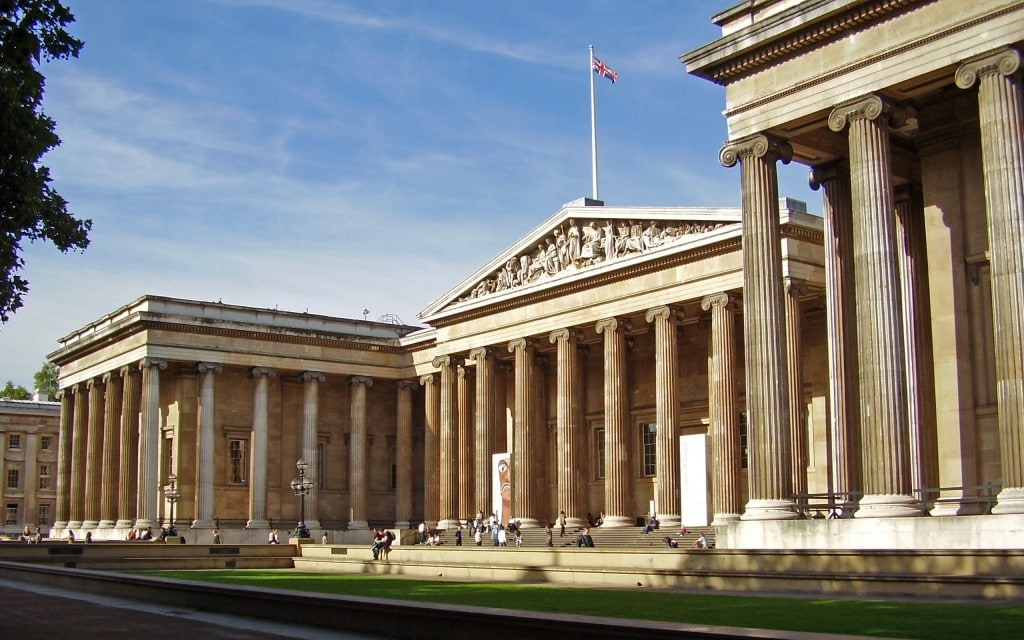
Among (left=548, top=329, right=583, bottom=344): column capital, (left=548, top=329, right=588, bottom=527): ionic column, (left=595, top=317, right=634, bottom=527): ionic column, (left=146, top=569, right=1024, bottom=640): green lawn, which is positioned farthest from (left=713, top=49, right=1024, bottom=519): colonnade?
(left=548, top=329, right=583, bottom=344): column capital

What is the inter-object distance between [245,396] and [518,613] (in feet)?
159

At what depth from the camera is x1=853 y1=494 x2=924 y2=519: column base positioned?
2428 cm

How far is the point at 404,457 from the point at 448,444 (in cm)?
717

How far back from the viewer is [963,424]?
87.4 feet

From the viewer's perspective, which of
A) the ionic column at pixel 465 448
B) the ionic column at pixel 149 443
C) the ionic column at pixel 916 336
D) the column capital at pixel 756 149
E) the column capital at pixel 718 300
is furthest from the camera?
the ionic column at pixel 149 443

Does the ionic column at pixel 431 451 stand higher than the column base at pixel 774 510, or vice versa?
the ionic column at pixel 431 451

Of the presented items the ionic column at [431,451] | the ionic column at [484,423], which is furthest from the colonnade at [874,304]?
the ionic column at [431,451]

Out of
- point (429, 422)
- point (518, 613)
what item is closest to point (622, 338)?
point (429, 422)

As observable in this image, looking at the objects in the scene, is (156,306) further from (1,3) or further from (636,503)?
(1,3)

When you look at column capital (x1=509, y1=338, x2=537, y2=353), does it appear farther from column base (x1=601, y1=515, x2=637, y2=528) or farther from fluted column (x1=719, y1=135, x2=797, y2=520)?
fluted column (x1=719, y1=135, x2=797, y2=520)

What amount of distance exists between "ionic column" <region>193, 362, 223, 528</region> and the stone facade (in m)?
37.9

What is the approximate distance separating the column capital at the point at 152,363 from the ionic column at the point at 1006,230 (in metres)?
43.0

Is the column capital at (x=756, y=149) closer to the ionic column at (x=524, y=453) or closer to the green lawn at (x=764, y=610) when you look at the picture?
the green lawn at (x=764, y=610)

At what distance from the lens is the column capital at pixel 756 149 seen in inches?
1115
